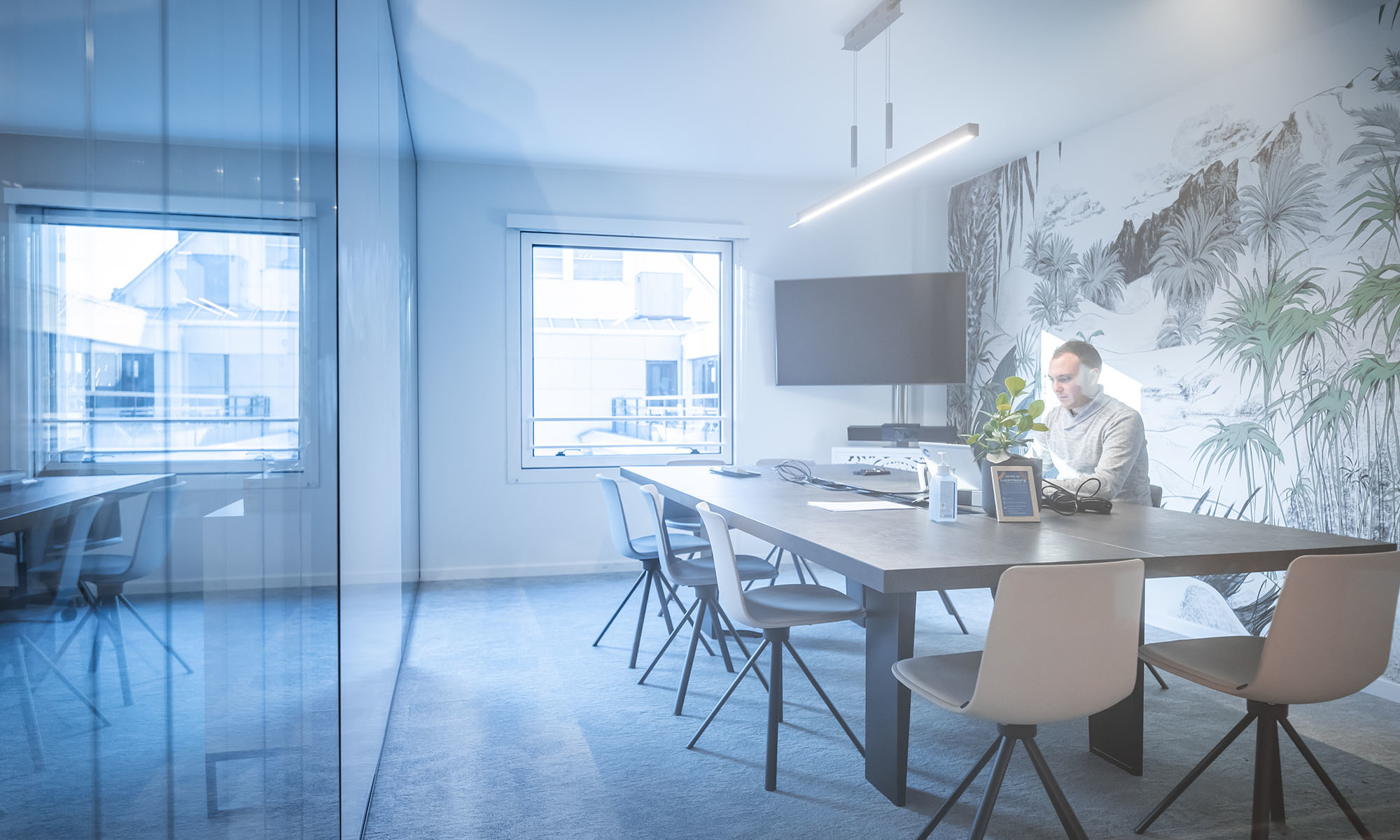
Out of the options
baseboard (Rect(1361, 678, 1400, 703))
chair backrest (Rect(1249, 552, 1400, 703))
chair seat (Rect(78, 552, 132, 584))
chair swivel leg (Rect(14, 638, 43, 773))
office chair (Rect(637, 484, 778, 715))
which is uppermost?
chair seat (Rect(78, 552, 132, 584))

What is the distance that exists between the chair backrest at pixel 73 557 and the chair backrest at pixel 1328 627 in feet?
7.82

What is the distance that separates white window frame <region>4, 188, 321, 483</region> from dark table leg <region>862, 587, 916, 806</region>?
1699 millimetres

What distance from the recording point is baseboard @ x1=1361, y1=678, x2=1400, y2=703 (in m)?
3.71

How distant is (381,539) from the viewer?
10.0 ft

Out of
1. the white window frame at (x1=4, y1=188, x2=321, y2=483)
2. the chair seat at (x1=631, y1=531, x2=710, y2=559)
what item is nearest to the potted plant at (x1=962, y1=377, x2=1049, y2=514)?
the chair seat at (x1=631, y1=531, x2=710, y2=559)

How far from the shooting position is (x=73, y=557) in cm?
63

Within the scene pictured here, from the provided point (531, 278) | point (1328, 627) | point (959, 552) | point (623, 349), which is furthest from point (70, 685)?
point (623, 349)

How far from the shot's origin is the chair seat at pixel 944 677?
2.12 metres

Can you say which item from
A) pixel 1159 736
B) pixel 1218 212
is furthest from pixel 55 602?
pixel 1218 212

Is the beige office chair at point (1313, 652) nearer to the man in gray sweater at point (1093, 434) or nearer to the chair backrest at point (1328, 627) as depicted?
the chair backrest at point (1328, 627)

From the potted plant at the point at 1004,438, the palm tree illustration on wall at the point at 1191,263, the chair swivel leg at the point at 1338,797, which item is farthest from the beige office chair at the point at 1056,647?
the palm tree illustration on wall at the point at 1191,263

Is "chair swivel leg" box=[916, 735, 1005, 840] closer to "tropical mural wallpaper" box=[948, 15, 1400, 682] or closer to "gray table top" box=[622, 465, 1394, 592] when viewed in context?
"gray table top" box=[622, 465, 1394, 592]

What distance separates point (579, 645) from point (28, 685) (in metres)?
3.92

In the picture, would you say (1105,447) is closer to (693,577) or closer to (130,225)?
(693,577)
